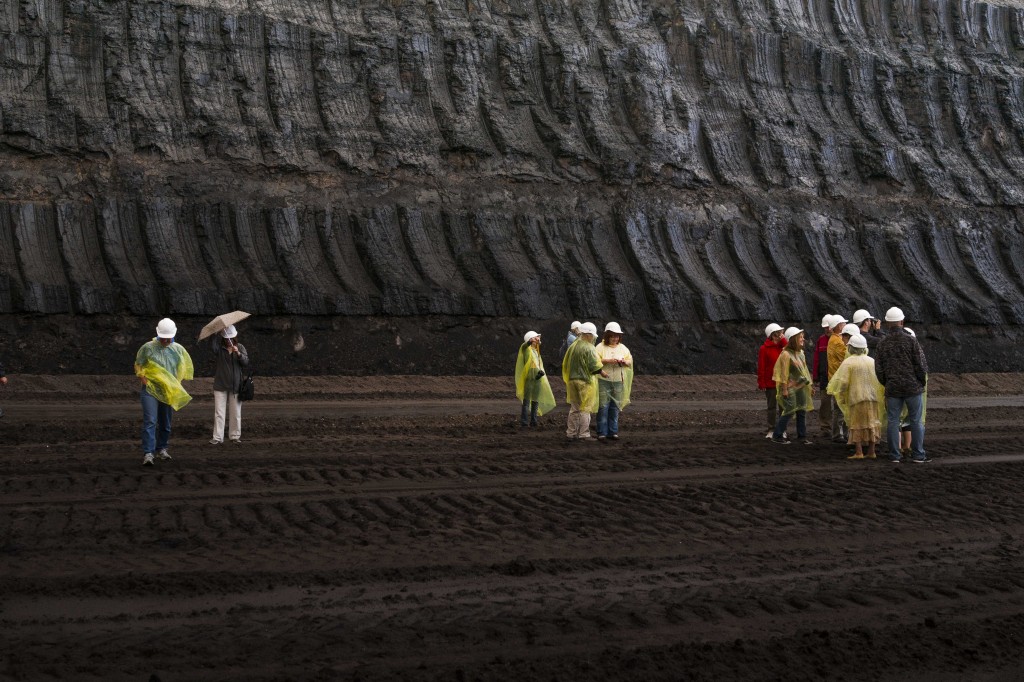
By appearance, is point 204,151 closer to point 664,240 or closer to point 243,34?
point 243,34

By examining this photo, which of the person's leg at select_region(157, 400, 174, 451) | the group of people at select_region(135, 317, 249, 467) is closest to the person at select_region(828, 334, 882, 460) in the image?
the group of people at select_region(135, 317, 249, 467)

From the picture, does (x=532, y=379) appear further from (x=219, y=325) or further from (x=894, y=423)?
(x=894, y=423)

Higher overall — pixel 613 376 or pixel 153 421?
pixel 613 376

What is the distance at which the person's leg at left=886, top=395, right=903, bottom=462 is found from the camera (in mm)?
14086

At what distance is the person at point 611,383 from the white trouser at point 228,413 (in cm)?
495

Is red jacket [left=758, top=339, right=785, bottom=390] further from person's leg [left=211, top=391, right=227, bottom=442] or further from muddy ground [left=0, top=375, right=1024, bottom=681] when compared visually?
person's leg [left=211, top=391, right=227, bottom=442]

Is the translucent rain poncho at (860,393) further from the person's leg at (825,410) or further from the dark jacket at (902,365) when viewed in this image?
the person's leg at (825,410)

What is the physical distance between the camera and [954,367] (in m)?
29.2

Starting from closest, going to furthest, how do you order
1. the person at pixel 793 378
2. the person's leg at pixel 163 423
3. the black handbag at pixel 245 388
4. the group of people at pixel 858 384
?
the person's leg at pixel 163 423, the group of people at pixel 858 384, the black handbag at pixel 245 388, the person at pixel 793 378

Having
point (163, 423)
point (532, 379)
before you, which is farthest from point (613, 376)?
point (163, 423)

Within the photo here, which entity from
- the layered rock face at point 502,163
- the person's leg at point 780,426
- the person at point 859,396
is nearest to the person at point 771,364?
the person's leg at point 780,426

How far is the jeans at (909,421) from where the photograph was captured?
46.0ft

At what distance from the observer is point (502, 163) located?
3033 centimetres

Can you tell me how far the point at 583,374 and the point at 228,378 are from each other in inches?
187
